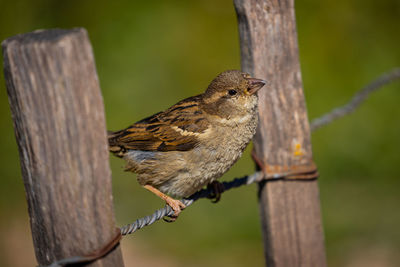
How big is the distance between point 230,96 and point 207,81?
3067 mm

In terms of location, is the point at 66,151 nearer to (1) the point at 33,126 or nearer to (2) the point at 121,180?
(1) the point at 33,126

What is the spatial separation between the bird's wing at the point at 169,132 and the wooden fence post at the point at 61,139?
119 centimetres

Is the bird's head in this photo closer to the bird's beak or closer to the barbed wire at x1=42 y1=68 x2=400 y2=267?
the bird's beak

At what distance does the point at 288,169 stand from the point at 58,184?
1622 mm

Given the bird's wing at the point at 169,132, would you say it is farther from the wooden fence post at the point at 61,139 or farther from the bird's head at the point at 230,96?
the wooden fence post at the point at 61,139

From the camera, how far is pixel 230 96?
3.29m

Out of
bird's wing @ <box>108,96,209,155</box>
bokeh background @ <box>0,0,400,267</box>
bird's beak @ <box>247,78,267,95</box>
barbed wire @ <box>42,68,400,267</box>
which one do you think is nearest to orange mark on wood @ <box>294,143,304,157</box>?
barbed wire @ <box>42,68,400,267</box>

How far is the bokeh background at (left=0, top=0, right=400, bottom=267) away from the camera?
17.3 ft

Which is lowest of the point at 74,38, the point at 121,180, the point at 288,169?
the point at 121,180

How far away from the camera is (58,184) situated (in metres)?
2.02

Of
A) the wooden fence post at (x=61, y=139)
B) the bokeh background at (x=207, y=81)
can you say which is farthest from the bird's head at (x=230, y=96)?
the bokeh background at (x=207, y=81)

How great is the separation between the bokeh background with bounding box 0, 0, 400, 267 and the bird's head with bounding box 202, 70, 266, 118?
2218 millimetres

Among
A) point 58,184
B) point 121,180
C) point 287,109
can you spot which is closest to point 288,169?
point 287,109

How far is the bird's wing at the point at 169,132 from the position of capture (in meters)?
3.28
